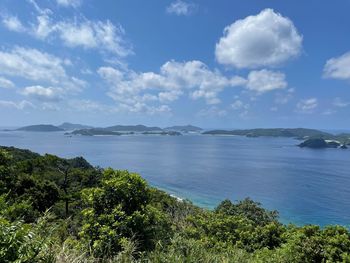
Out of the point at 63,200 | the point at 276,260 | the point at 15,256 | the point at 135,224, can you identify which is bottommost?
the point at 63,200

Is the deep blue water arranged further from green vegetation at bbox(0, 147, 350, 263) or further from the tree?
the tree

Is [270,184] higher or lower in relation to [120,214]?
lower

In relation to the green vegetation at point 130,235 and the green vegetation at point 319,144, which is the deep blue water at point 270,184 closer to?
the green vegetation at point 130,235

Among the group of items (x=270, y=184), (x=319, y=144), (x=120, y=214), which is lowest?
(x=270, y=184)

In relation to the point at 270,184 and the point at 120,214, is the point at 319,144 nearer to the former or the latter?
the point at 270,184

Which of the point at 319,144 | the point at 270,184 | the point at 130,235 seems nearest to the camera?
the point at 130,235

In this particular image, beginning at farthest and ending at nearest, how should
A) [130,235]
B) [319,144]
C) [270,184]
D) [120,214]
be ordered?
[319,144]
[270,184]
[120,214]
[130,235]

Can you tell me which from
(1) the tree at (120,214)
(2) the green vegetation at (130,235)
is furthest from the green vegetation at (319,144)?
(1) the tree at (120,214)

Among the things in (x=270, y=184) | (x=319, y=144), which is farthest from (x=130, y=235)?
(x=319, y=144)

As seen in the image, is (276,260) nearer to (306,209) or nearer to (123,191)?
(123,191)

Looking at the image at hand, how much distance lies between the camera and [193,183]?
7269 cm

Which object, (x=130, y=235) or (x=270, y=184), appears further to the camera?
(x=270, y=184)

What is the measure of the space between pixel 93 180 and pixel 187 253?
36.2 m

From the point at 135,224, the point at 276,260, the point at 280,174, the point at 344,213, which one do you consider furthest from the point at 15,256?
the point at 280,174
